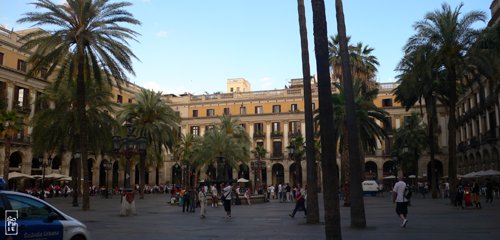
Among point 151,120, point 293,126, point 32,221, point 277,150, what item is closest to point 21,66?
point 151,120

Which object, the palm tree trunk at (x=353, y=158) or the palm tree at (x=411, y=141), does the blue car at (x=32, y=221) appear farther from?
the palm tree at (x=411, y=141)

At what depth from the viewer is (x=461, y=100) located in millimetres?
60906

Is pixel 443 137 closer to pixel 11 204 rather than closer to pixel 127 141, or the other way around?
pixel 127 141

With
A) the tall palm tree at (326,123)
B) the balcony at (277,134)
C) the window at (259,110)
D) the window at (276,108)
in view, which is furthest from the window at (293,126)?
the tall palm tree at (326,123)

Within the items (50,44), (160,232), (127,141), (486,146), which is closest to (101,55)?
(50,44)

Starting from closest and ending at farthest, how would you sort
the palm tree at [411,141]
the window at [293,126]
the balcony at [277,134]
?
the palm tree at [411,141] → the window at [293,126] → the balcony at [277,134]

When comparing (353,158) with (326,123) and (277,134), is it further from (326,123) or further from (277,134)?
(277,134)

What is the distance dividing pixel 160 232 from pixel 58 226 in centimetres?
677

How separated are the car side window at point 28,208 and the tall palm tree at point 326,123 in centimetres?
497

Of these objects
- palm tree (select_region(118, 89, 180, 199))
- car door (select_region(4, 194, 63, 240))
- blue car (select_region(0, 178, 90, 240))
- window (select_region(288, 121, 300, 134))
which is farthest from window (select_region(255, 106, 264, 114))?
car door (select_region(4, 194, 63, 240))

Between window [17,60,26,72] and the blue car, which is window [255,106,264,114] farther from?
the blue car

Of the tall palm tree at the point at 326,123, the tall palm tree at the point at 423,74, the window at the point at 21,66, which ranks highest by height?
the window at the point at 21,66

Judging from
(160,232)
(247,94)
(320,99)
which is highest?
(247,94)

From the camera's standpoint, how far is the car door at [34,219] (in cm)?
758
